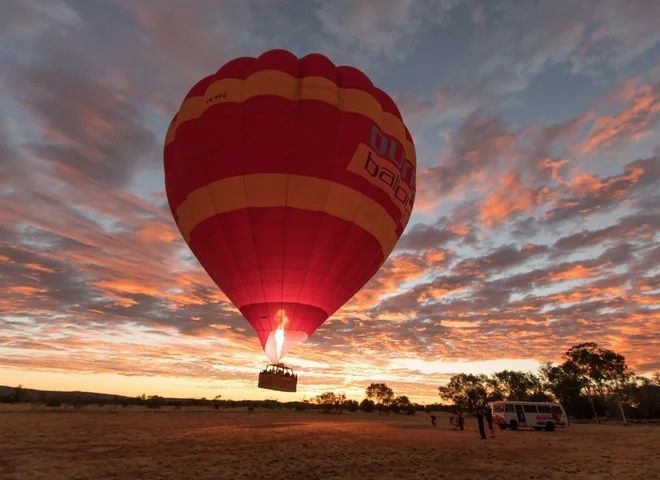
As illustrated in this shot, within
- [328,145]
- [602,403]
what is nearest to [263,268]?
[328,145]

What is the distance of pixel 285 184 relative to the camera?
59.3 feet

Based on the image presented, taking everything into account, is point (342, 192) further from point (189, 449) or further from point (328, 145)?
point (189, 449)

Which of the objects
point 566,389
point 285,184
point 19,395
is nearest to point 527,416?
point 285,184

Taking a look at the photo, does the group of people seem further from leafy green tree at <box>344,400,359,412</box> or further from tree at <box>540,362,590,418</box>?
leafy green tree at <box>344,400,359,412</box>

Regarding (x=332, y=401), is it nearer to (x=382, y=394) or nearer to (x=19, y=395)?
(x=382, y=394)

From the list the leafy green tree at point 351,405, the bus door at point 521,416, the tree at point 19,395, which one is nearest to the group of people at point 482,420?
the bus door at point 521,416

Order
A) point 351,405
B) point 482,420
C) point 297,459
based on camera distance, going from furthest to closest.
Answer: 1. point 351,405
2. point 482,420
3. point 297,459

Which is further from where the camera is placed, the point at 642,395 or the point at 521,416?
the point at 642,395

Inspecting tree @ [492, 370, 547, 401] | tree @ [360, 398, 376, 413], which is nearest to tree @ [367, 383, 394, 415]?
tree @ [360, 398, 376, 413]

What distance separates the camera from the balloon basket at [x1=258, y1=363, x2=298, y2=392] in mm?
17938

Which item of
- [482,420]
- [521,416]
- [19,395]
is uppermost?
[19,395]

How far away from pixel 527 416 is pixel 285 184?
3087 centimetres

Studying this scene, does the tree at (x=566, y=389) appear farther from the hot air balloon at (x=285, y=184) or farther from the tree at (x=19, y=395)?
the tree at (x=19, y=395)

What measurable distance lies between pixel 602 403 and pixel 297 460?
88331 mm
